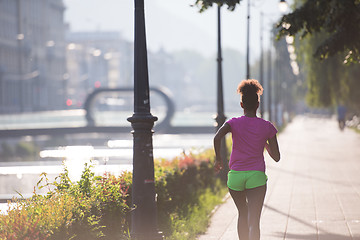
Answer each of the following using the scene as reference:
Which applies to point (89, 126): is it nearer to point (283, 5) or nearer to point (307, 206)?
point (283, 5)

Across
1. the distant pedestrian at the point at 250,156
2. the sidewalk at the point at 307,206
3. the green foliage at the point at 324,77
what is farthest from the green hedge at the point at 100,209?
the green foliage at the point at 324,77

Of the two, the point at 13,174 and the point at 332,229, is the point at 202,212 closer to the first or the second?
the point at 332,229

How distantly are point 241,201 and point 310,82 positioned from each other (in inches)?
716

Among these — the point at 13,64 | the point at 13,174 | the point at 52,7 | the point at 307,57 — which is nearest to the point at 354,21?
the point at 307,57

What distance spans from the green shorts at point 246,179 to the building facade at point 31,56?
10386cm

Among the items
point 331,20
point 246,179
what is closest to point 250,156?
point 246,179

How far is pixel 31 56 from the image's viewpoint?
132 m

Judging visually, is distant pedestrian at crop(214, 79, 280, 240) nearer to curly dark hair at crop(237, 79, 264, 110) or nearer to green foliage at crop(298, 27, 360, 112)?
curly dark hair at crop(237, 79, 264, 110)

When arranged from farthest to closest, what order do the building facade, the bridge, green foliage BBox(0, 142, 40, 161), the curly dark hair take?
the building facade
the bridge
green foliage BBox(0, 142, 40, 161)
the curly dark hair

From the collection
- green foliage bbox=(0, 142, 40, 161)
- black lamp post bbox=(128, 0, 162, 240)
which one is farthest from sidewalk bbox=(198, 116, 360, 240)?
green foliage bbox=(0, 142, 40, 161)

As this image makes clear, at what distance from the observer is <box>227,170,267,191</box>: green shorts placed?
20.0ft

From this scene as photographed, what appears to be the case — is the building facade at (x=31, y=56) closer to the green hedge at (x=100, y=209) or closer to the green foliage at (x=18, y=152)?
the green foliage at (x=18, y=152)

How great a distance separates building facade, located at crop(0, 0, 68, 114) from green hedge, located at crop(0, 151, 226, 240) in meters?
98.2

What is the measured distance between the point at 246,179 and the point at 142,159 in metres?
2.02
